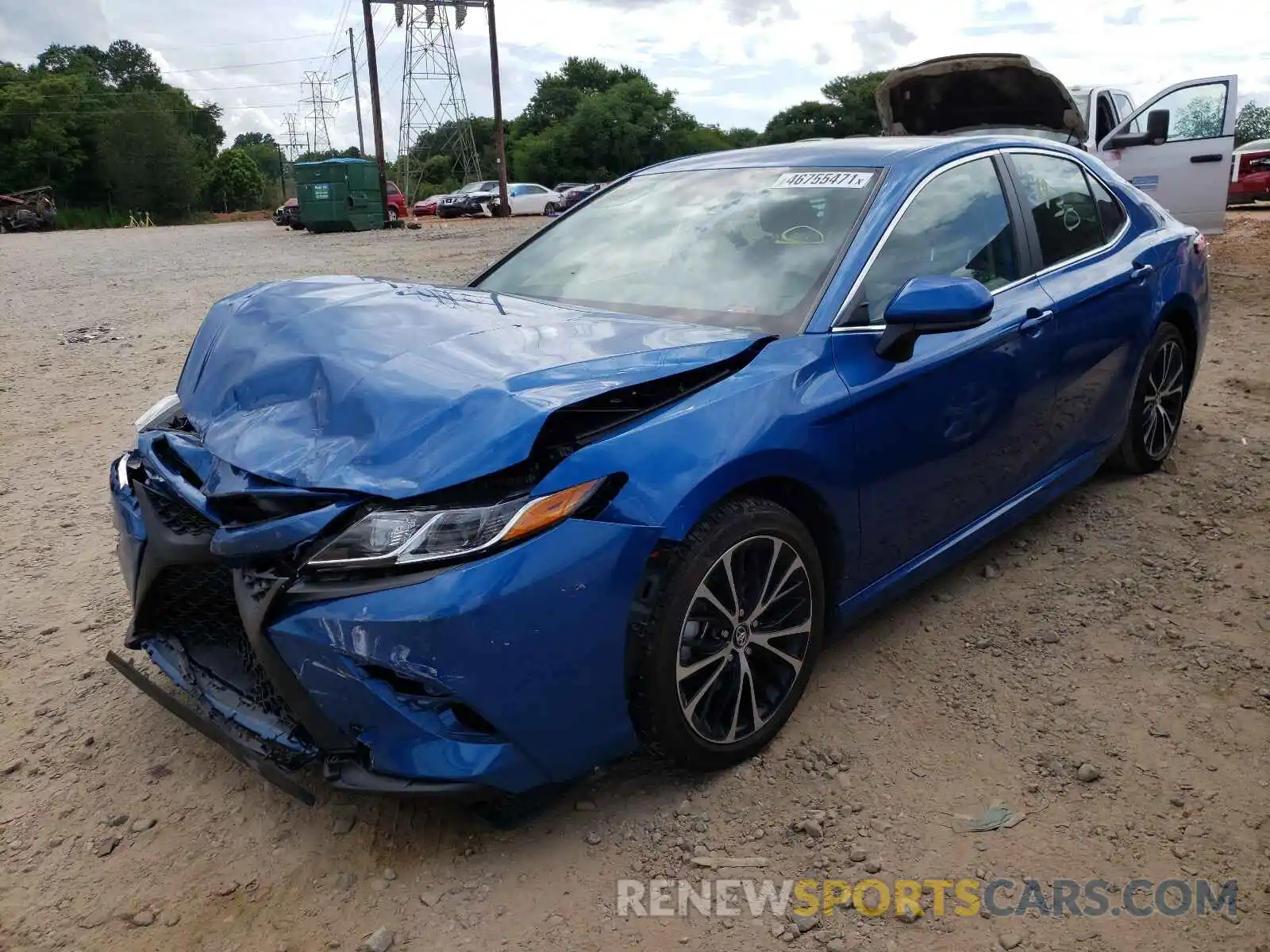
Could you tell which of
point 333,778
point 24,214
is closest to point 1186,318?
point 333,778

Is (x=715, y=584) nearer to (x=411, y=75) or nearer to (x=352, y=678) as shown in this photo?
(x=352, y=678)

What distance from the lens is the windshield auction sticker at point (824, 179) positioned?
10.5 ft

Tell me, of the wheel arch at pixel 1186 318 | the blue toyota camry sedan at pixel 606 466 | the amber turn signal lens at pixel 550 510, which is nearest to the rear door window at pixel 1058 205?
the blue toyota camry sedan at pixel 606 466

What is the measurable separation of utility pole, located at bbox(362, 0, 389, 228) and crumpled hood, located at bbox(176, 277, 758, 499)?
26717 millimetres

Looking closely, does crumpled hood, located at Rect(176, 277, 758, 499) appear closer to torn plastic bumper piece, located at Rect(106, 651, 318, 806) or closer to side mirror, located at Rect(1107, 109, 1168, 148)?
torn plastic bumper piece, located at Rect(106, 651, 318, 806)

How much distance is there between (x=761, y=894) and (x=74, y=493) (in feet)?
13.4

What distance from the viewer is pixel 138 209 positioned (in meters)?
58.5

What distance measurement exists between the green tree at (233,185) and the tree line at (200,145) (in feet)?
0.26

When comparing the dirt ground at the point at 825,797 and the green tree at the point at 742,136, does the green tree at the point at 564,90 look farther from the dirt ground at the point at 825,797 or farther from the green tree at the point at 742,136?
the dirt ground at the point at 825,797

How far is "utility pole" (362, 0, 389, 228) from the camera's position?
28172mm

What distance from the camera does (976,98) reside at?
9.23m

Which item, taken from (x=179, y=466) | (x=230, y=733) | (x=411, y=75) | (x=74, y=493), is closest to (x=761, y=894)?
(x=230, y=733)

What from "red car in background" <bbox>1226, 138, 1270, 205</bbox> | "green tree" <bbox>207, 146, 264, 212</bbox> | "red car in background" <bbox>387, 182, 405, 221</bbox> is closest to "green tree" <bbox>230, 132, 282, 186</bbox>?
"green tree" <bbox>207, 146, 264, 212</bbox>

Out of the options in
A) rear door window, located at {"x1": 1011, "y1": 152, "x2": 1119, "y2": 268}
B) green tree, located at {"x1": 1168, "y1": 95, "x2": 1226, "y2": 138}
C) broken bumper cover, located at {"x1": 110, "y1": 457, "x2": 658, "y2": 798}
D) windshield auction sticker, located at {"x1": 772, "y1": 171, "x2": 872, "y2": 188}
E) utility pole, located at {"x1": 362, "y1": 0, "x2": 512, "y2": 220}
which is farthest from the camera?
utility pole, located at {"x1": 362, "y1": 0, "x2": 512, "y2": 220}
